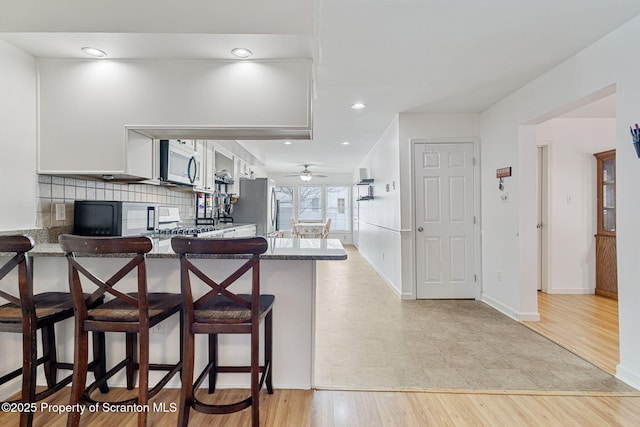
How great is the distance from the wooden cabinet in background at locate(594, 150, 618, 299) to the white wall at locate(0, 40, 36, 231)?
5.92 m

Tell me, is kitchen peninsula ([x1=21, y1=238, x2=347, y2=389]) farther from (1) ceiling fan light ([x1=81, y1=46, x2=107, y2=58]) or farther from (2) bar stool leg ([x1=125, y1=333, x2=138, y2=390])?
(1) ceiling fan light ([x1=81, y1=46, x2=107, y2=58])

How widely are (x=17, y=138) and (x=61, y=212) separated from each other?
0.57 meters

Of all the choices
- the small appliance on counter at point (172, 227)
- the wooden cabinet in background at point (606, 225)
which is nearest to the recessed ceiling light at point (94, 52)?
the small appliance on counter at point (172, 227)

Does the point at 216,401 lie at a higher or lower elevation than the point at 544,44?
lower

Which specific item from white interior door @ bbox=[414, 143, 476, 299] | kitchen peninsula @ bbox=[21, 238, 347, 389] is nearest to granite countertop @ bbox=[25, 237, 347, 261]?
kitchen peninsula @ bbox=[21, 238, 347, 389]

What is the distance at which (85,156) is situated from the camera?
2.22 metres

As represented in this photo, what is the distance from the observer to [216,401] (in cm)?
186

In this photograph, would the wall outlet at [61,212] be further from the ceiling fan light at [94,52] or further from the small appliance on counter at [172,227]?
the ceiling fan light at [94,52]

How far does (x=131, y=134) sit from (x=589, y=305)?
5.02m

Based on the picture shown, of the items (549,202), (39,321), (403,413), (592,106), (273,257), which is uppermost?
(592,106)

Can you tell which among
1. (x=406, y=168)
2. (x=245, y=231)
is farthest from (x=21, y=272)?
(x=406, y=168)

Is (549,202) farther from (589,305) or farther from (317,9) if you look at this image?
(317,9)

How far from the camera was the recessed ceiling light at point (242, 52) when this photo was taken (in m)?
2.11

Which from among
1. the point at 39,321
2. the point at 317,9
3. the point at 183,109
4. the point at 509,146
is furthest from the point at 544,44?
the point at 39,321
